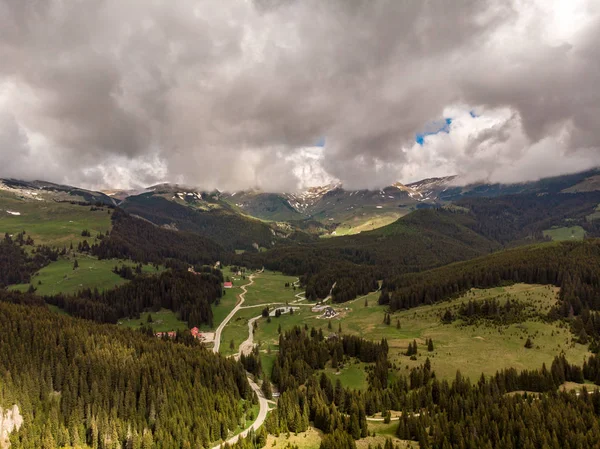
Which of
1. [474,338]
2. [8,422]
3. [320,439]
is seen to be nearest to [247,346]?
[320,439]

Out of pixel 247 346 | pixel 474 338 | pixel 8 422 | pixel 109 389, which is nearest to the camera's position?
pixel 8 422

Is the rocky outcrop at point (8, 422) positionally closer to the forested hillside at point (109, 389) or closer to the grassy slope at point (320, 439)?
the forested hillside at point (109, 389)

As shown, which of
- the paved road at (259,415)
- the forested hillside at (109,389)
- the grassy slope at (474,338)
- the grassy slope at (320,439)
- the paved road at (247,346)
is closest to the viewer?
the grassy slope at (320,439)

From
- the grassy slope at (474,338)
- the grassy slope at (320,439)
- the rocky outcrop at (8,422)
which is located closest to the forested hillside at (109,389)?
the rocky outcrop at (8,422)

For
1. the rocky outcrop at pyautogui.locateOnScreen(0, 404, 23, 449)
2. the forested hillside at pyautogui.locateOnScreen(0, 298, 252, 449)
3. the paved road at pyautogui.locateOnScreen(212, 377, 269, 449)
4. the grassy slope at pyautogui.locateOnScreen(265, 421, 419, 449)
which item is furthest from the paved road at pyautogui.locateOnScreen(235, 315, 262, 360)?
the rocky outcrop at pyautogui.locateOnScreen(0, 404, 23, 449)

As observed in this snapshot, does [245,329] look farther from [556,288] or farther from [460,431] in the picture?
[556,288]

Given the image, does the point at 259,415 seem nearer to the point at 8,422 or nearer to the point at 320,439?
the point at 320,439
